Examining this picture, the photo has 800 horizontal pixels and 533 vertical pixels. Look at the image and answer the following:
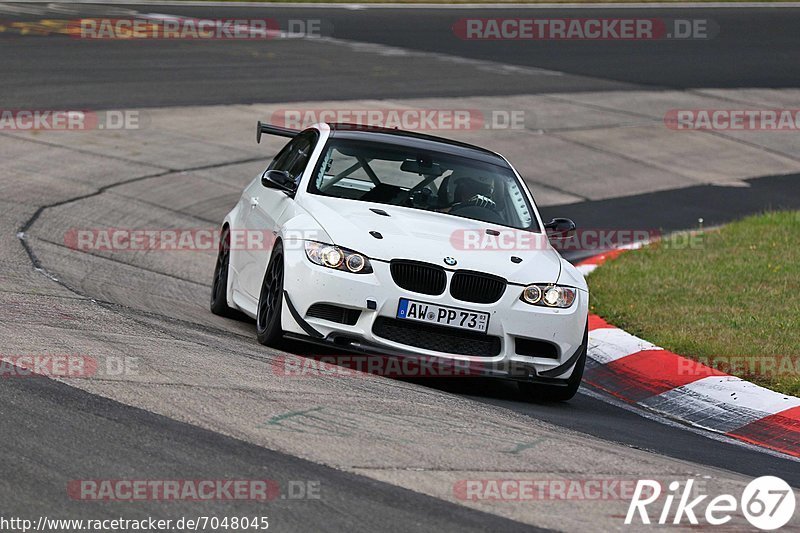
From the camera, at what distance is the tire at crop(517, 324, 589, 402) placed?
27.7 ft

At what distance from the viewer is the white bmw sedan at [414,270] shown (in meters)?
7.98

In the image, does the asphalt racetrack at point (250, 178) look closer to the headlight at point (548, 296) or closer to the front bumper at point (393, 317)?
the front bumper at point (393, 317)

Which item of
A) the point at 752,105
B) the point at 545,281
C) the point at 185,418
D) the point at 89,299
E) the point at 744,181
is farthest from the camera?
the point at 752,105

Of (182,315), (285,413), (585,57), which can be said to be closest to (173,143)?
(182,315)

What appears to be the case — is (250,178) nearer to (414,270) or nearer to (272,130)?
(272,130)

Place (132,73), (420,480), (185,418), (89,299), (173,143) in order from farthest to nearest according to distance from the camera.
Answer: (132,73) < (173,143) < (89,299) < (185,418) < (420,480)

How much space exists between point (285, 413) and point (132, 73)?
16213mm

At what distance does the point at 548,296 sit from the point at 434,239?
0.80 m

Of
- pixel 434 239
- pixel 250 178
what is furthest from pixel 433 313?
pixel 250 178

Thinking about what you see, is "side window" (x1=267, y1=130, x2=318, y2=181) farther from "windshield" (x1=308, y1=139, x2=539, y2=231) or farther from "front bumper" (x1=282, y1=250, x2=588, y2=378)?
"front bumper" (x1=282, y1=250, x2=588, y2=378)

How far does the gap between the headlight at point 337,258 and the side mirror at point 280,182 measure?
110 cm

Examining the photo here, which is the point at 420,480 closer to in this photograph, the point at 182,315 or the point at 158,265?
the point at 182,315

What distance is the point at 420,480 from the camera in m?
5.61

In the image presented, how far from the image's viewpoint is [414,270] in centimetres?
804
